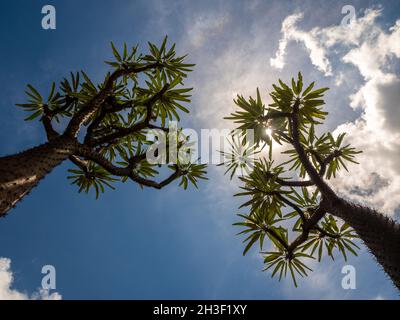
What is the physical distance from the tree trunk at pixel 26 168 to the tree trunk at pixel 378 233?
3.51 meters

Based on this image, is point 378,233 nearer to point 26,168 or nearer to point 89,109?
point 26,168

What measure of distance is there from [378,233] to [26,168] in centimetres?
364

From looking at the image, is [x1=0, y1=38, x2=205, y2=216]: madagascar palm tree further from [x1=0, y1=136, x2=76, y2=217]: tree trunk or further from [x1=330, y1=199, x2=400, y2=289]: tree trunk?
[x1=330, y1=199, x2=400, y2=289]: tree trunk

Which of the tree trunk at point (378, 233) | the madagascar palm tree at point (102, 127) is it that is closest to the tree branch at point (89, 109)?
the madagascar palm tree at point (102, 127)

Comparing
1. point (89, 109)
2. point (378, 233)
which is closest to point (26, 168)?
point (89, 109)

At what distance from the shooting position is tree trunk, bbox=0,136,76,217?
2281 mm

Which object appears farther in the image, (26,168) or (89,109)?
(89,109)

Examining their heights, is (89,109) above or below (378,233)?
above

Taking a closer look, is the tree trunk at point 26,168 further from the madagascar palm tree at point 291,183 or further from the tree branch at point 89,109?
the madagascar palm tree at point 291,183

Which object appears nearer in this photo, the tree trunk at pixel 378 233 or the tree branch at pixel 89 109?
the tree trunk at pixel 378 233

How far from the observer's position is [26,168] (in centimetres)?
258

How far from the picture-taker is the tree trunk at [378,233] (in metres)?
2.29
